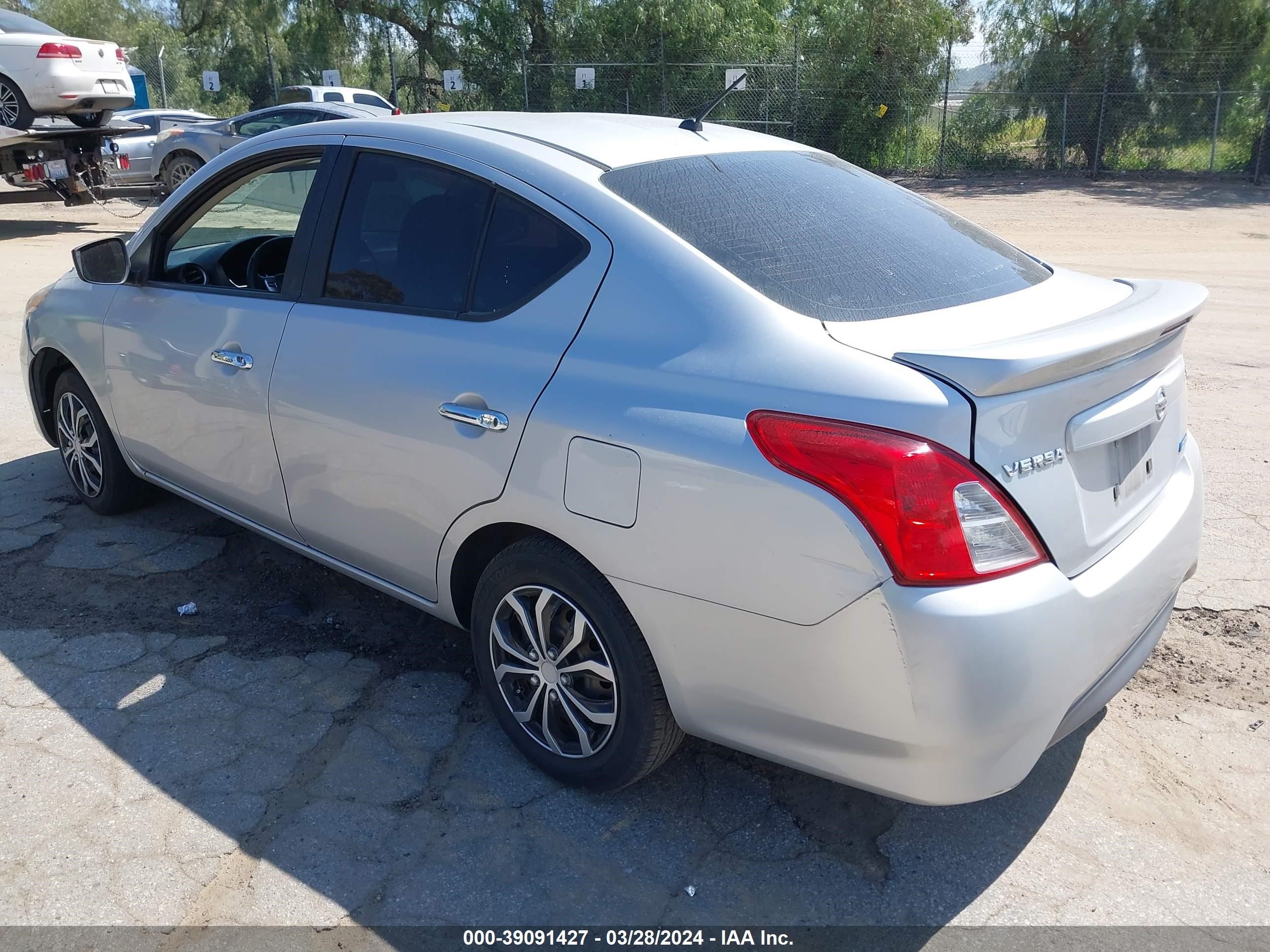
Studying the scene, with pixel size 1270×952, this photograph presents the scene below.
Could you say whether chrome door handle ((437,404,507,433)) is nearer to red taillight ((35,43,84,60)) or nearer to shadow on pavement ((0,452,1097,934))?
shadow on pavement ((0,452,1097,934))

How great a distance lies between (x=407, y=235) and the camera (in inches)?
130

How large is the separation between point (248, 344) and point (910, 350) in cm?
228

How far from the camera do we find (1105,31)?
21.2 m

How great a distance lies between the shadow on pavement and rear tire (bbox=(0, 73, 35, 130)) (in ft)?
40.6

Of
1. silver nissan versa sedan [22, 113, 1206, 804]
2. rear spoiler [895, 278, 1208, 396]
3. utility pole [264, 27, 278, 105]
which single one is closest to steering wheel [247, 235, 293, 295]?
silver nissan versa sedan [22, 113, 1206, 804]

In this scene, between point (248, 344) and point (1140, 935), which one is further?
point (248, 344)

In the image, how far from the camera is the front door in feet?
12.0

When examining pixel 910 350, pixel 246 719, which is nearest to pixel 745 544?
pixel 910 350

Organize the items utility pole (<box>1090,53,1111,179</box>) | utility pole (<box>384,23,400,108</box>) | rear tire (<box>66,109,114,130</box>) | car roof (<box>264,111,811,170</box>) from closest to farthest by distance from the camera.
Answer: car roof (<box>264,111,811,170</box>)
rear tire (<box>66,109,114,130</box>)
utility pole (<box>1090,53,1111,179</box>)
utility pole (<box>384,23,400,108</box>)

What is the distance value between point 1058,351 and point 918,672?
77 centimetres

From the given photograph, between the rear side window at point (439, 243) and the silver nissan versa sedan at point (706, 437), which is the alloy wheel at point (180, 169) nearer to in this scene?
the silver nissan versa sedan at point (706, 437)

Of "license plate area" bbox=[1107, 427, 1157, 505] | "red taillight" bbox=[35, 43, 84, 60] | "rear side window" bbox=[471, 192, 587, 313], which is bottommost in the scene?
"license plate area" bbox=[1107, 427, 1157, 505]

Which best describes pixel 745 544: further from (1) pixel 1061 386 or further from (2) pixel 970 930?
(2) pixel 970 930

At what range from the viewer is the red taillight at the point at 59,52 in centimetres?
1351
